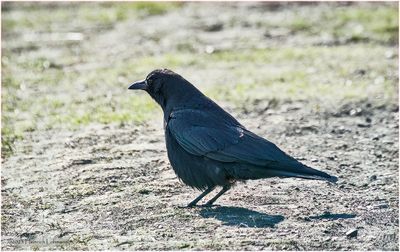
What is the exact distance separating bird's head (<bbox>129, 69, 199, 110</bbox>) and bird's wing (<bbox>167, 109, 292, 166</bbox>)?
0.71 feet

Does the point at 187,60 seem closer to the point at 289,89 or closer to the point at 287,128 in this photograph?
the point at 289,89

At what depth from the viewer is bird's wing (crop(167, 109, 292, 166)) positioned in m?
7.42

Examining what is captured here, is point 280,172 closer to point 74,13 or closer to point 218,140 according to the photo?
point 218,140

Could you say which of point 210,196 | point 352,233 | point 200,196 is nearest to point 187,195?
point 210,196

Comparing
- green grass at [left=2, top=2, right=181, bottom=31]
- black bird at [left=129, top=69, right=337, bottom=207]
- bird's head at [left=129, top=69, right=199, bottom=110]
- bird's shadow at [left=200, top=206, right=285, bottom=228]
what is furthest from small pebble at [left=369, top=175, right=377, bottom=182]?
green grass at [left=2, top=2, right=181, bottom=31]

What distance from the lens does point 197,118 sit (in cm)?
784

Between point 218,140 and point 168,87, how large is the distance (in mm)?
846

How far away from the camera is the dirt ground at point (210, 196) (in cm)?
691

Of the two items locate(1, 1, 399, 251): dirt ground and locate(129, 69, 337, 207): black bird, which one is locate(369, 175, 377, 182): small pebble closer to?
locate(1, 1, 399, 251): dirt ground

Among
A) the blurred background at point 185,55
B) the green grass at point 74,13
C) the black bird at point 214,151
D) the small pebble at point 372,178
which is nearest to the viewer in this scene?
the black bird at point 214,151

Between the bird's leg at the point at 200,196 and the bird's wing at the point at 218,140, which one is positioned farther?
the bird's leg at the point at 200,196

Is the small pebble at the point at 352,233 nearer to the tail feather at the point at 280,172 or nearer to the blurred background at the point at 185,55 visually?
the tail feather at the point at 280,172

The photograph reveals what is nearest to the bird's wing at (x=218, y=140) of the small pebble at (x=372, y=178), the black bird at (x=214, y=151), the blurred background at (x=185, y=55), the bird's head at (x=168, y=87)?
the black bird at (x=214, y=151)

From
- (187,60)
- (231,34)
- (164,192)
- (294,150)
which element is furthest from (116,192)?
(231,34)
